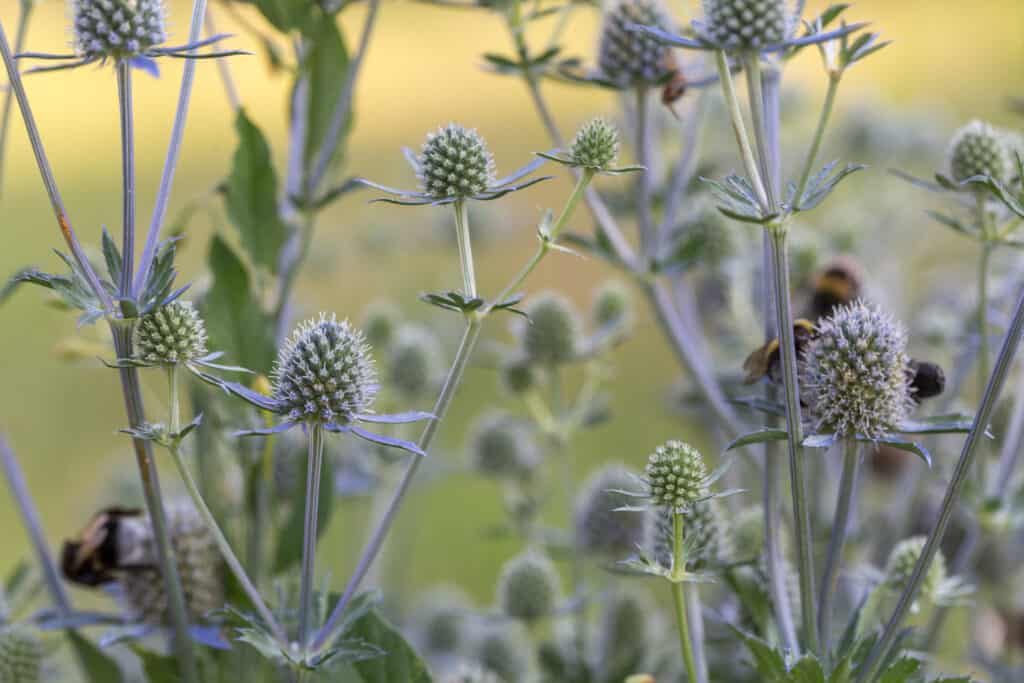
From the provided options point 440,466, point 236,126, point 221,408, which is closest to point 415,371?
point 440,466

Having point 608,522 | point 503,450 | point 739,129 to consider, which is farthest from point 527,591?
point 739,129

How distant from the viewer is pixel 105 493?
1.89 metres

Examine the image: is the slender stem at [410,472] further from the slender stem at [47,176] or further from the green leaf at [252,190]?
the green leaf at [252,190]

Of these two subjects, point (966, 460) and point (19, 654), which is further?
point (19, 654)

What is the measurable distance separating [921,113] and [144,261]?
1.99 metres

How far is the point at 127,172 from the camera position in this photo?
74cm

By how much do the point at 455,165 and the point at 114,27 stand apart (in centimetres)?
28

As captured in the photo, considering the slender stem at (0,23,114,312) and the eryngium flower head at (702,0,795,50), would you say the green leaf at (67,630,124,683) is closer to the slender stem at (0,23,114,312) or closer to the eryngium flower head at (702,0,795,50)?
the slender stem at (0,23,114,312)

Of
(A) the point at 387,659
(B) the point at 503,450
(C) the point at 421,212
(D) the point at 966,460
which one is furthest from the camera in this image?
(C) the point at 421,212

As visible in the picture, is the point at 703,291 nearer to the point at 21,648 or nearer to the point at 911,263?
the point at 911,263

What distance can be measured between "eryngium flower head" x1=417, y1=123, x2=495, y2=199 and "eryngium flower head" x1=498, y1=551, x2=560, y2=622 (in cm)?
60

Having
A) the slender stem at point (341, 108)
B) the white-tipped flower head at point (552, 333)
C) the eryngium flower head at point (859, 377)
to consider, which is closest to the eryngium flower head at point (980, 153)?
the eryngium flower head at point (859, 377)

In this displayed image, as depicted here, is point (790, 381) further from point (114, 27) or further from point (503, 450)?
point (503, 450)

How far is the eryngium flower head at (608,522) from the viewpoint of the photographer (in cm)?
128
